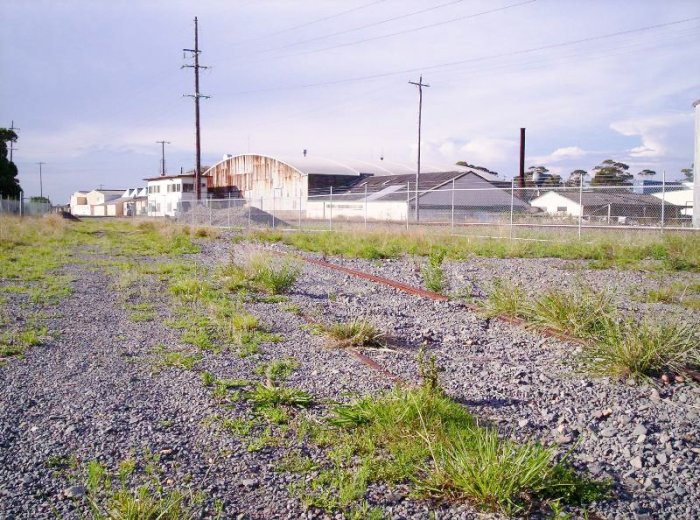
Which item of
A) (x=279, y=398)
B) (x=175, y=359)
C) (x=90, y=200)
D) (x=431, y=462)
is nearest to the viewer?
(x=431, y=462)

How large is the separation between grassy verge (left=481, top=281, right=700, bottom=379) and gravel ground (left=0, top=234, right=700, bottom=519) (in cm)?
22

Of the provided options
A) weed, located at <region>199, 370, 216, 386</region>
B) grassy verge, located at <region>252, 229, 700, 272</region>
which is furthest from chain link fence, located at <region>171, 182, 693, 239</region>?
weed, located at <region>199, 370, 216, 386</region>

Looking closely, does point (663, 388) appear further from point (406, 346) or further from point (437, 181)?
point (437, 181)

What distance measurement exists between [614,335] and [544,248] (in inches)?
538

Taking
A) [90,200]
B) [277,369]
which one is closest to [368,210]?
[277,369]

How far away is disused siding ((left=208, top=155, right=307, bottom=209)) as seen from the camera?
6222 centimetres

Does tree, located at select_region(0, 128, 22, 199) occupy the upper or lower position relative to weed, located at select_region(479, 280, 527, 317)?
upper

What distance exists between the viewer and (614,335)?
644cm

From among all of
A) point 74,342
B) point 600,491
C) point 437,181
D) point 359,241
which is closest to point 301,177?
point 437,181

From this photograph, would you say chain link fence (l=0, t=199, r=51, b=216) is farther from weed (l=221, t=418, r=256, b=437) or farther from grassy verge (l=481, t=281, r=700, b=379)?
weed (l=221, t=418, r=256, b=437)

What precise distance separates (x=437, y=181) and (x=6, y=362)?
5418 centimetres

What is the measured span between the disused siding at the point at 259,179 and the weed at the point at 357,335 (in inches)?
1963

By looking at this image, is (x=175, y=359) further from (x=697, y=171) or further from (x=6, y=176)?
(x=6, y=176)

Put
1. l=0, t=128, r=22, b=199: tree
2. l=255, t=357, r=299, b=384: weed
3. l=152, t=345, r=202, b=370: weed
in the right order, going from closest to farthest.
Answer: l=255, t=357, r=299, b=384: weed < l=152, t=345, r=202, b=370: weed < l=0, t=128, r=22, b=199: tree
